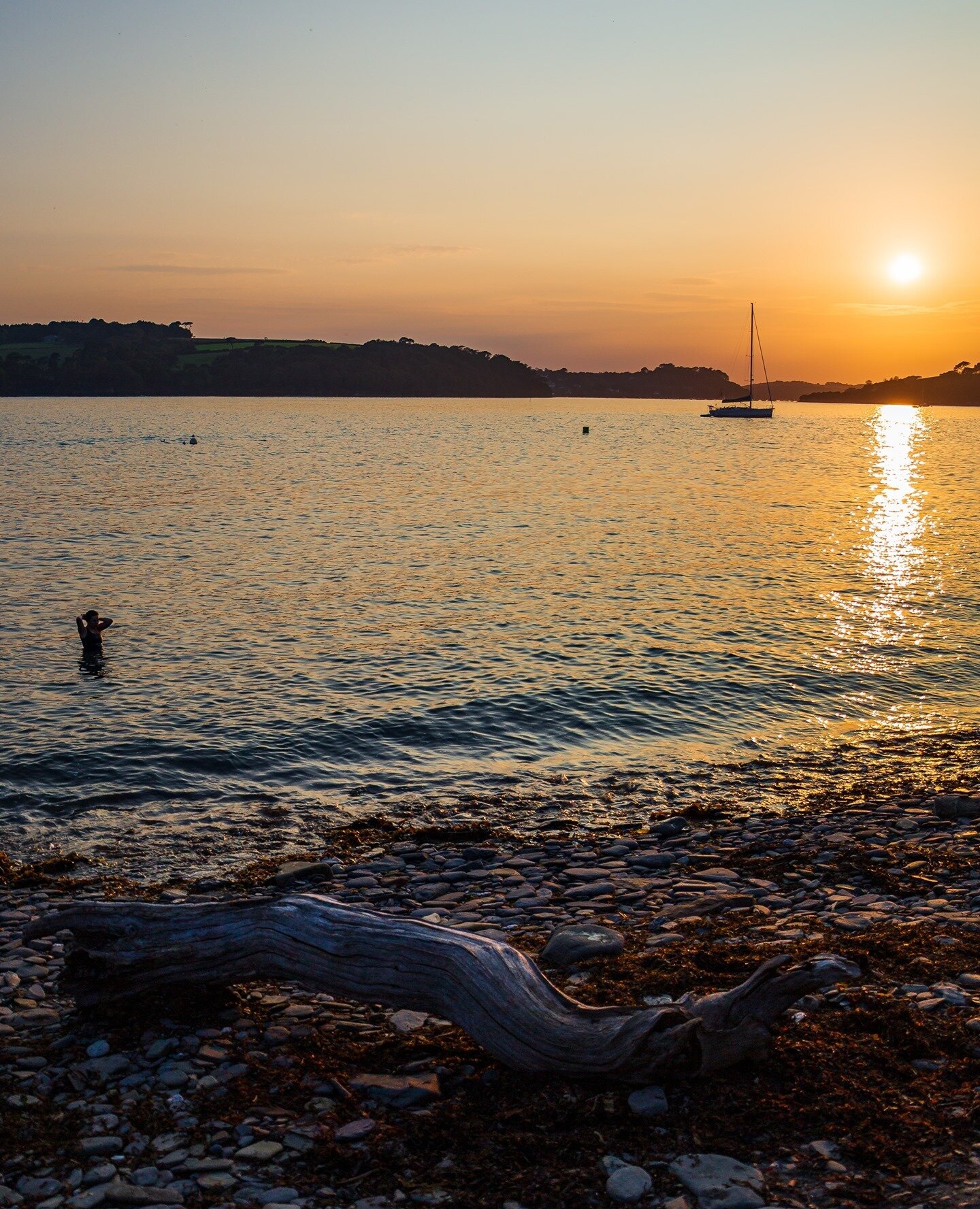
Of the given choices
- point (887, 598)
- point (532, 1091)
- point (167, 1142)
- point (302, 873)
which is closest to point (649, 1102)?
point (532, 1091)

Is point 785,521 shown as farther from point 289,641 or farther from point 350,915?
point 350,915

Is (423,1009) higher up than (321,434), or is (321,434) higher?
(321,434)

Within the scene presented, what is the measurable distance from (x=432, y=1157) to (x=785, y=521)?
164 ft

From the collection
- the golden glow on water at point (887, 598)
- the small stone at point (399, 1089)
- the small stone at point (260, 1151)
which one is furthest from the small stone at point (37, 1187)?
the golden glow on water at point (887, 598)

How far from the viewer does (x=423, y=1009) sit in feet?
22.6

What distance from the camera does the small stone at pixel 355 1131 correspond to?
597 centimetres

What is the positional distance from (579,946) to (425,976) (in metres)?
2.13

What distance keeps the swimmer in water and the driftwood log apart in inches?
598

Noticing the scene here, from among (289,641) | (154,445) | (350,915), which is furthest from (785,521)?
(154,445)

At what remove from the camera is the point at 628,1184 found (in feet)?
17.5

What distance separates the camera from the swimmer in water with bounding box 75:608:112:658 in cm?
2231

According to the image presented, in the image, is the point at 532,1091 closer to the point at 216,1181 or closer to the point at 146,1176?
the point at 216,1181

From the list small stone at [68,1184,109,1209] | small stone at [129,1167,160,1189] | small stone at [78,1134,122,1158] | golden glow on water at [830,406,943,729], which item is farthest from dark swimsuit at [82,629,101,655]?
small stone at [68,1184,109,1209]

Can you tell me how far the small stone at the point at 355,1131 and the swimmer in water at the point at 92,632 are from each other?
1813 cm
